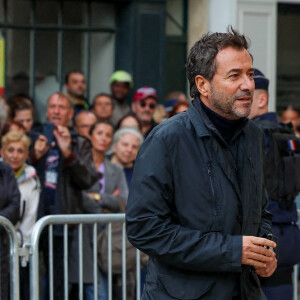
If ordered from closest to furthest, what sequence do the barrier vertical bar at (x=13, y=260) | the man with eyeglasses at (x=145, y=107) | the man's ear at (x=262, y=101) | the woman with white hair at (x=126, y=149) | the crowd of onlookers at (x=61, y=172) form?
the barrier vertical bar at (x=13, y=260), the man's ear at (x=262, y=101), the crowd of onlookers at (x=61, y=172), the woman with white hair at (x=126, y=149), the man with eyeglasses at (x=145, y=107)

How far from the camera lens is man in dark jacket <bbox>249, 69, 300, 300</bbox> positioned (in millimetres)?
6070

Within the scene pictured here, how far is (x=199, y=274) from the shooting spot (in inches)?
166

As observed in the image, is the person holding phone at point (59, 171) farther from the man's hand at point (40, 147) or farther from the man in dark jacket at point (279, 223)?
the man in dark jacket at point (279, 223)

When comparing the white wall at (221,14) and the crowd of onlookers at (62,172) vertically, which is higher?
the white wall at (221,14)

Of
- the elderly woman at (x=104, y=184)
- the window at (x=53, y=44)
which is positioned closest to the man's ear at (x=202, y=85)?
the elderly woman at (x=104, y=184)

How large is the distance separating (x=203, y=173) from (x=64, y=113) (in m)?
5.24

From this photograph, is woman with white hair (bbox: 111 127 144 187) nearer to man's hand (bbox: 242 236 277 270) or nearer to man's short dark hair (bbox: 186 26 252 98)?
man's short dark hair (bbox: 186 26 252 98)

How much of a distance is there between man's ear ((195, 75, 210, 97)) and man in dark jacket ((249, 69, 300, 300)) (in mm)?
Result: 1966

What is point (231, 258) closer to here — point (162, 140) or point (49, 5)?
point (162, 140)

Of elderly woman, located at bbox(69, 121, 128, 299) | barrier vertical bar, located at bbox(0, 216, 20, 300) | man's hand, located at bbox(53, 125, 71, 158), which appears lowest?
barrier vertical bar, located at bbox(0, 216, 20, 300)

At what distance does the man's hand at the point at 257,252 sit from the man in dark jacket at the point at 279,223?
5.75 feet

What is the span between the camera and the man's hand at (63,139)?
841cm

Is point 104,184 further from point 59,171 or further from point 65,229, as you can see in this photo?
point 65,229

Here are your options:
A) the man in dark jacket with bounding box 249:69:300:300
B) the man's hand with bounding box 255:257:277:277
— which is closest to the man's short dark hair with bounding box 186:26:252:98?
the man's hand with bounding box 255:257:277:277
